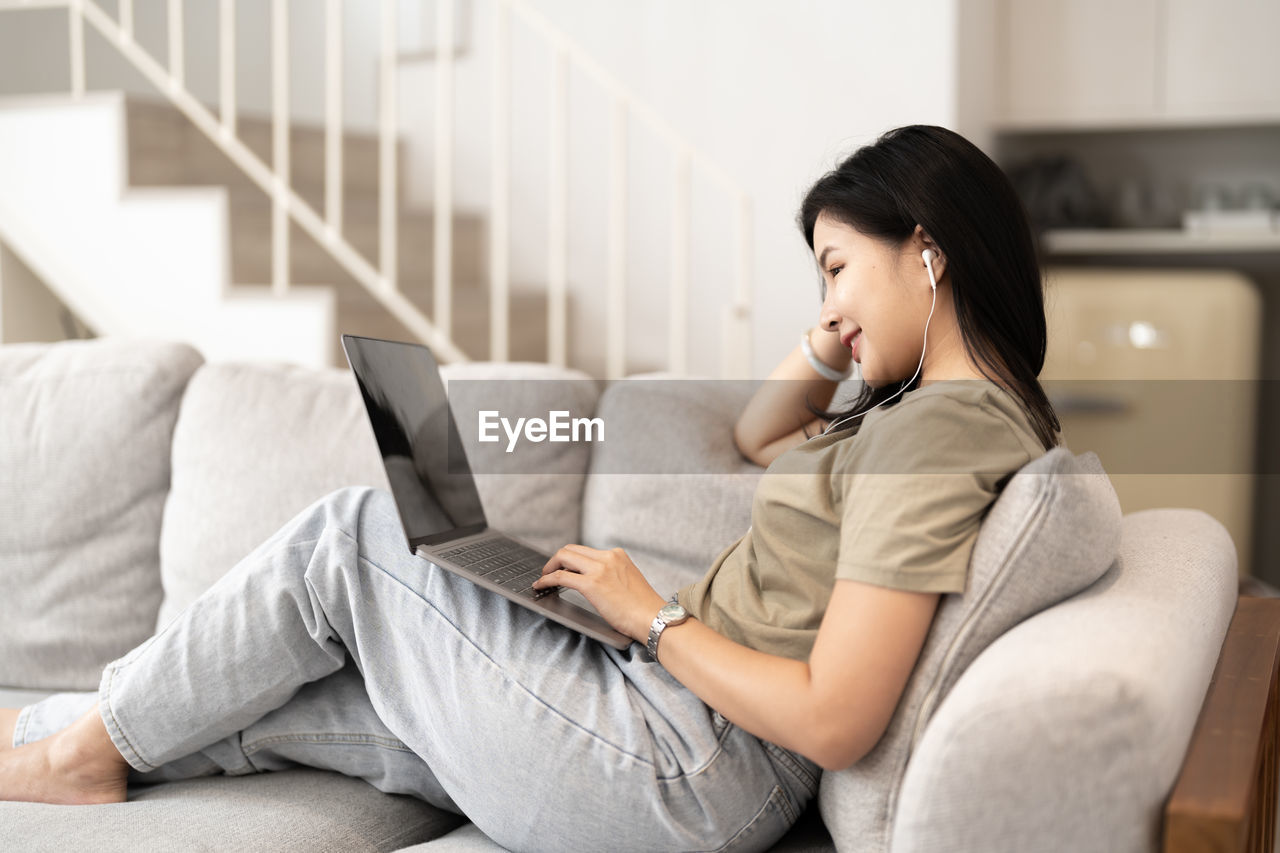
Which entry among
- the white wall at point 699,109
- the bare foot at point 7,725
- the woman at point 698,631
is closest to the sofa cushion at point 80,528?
the bare foot at point 7,725

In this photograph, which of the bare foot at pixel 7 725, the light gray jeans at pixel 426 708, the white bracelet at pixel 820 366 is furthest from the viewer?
the white bracelet at pixel 820 366

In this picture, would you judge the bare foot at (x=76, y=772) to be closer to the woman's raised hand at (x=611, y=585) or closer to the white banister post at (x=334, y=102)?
the woman's raised hand at (x=611, y=585)

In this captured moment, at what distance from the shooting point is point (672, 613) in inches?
45.6

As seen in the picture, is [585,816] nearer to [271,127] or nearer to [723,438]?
[723,438]

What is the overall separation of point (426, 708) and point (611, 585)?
0.78 feet

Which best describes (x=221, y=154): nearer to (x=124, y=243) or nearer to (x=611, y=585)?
(x=124, y=243)

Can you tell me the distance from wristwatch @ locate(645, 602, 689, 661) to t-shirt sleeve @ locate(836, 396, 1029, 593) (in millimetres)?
189

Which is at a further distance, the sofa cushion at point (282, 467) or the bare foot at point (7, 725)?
the sofa cushion at point (282, 467)

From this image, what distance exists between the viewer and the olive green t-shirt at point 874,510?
1.01m

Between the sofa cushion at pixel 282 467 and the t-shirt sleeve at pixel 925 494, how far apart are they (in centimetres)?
74

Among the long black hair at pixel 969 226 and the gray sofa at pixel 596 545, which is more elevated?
the long black hair at pixel 969 226

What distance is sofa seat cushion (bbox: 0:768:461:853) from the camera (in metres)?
1.22

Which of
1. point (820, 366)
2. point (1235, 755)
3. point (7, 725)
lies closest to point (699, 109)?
point (820, 366)

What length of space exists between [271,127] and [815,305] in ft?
5.43
